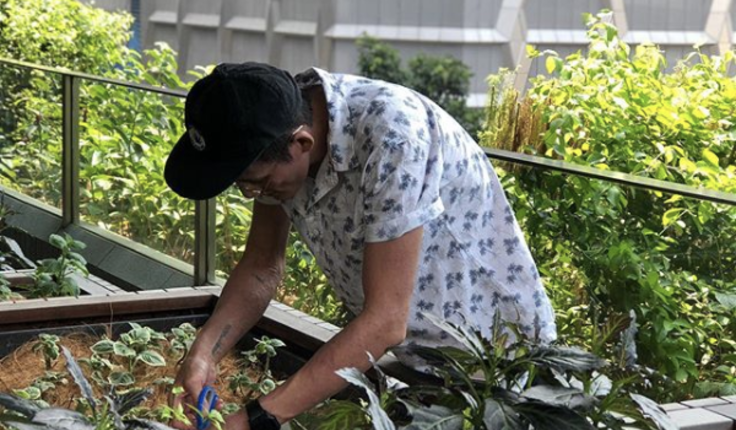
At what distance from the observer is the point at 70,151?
7012 millimetres

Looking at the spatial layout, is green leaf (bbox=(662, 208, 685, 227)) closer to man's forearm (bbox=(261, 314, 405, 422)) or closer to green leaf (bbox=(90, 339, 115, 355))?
man's forearm (bbox=(261, 314, 405, 422))

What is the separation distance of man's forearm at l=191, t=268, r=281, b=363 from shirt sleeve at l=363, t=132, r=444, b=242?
1.80 feet

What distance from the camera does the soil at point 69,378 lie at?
3645 millimetres

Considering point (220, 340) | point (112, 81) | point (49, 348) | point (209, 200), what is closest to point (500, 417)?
point (220, 340)

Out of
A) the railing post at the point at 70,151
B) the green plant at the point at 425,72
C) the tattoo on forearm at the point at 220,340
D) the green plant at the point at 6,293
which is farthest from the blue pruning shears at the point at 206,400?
the green plant at the point at 425,72

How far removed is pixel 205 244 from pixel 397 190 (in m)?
2.83

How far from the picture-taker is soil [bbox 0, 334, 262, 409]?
3645 millimetres

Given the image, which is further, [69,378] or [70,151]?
[70,151]

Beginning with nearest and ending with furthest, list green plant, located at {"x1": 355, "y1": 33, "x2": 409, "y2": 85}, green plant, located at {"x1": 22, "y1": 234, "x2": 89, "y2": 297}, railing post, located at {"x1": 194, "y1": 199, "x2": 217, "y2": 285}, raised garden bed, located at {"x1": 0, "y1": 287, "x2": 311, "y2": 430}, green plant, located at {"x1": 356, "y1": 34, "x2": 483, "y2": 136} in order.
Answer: raised garden bed, located at {"x1": 0, "y1": 287, "x2": 311, "y2": 430} → green plant, located at {"x1": 22, "y1": 234, "x2": 89, "y2": 297} → railing post, located at {"x1": 194, "y1": 199, "x2": 217, "y2": 285} → green plant, located at {"x1": 356, "y1": 34, "x2": 483, "y2": 136} → green plant, located at {"x1": 355, "y1": 33, "x2": 409, "y2": 85}

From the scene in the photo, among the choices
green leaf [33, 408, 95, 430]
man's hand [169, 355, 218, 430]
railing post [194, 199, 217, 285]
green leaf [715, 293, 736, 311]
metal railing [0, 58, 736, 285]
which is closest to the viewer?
green leaf [33, 408, 95, 430]

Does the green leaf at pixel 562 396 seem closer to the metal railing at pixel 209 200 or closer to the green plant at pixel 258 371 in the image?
the metal railing at pixel 209 200

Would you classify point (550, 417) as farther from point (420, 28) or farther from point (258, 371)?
point (420, 28)

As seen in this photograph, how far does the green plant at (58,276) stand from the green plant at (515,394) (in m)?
3.07

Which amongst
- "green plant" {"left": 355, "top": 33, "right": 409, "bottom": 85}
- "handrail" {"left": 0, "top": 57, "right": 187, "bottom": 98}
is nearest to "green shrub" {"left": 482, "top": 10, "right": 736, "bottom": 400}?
"handrail" {"left": 0, "top": 57, "right": 187, "bottom": 98}
